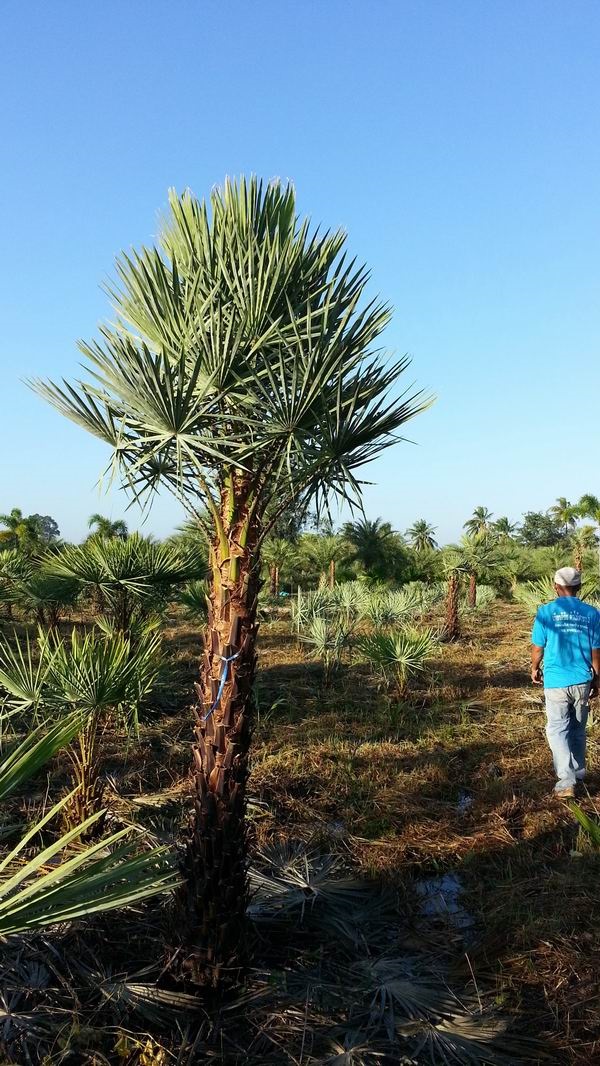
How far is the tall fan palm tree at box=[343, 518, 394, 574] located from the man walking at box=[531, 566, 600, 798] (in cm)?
2404

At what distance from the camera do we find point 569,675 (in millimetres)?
5551

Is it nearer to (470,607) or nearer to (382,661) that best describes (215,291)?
(382,661)

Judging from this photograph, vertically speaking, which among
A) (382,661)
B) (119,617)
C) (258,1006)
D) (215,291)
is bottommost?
(258,1006)

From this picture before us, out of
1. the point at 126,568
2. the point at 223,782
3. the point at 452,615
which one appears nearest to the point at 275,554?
the point at 452,615

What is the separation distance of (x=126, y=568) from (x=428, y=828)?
14.8 ft

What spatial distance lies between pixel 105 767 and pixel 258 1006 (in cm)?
419

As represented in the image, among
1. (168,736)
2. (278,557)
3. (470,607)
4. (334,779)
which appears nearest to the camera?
(334,779)

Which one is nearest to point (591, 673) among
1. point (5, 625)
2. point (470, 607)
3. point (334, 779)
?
point (334, 779)

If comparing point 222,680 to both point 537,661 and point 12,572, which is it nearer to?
point 537,661

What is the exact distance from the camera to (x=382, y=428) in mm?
3666

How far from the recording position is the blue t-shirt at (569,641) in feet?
18.3

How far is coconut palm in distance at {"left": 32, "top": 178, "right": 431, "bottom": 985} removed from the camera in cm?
345

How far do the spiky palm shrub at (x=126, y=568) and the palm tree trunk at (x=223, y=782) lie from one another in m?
4.72

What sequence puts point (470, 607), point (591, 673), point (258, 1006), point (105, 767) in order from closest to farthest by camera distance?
point (258, 1006) → point (591, 673) → point (105, 767) → point (470, 607)
